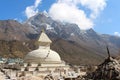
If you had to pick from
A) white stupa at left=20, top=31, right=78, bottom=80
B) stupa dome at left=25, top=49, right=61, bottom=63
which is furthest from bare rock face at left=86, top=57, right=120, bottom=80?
stupa dome at left=25, top=49, right=61, bottom=63

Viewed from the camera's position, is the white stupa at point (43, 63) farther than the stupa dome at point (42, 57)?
No

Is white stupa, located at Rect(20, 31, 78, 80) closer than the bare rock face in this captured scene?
No

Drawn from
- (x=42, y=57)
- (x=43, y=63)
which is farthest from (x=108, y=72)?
(x=42, y=57)

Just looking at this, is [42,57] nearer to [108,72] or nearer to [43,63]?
[43,63]

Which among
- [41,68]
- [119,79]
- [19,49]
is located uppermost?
[19,49]

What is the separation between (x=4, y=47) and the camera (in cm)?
18112

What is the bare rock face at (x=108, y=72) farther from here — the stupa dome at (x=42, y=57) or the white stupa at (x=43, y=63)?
the stupa dome at (x=42, y=57)

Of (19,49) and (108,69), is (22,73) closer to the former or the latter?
(108,69)

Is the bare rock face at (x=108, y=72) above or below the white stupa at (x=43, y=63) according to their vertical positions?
below

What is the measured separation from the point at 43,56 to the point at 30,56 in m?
1.76

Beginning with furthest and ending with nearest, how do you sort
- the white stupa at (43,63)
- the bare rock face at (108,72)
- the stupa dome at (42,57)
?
the stupa dome at (42,57), the white stupa at (43,63), the bare rock face at (108,72)

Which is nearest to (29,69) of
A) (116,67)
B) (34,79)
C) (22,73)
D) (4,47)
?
(22,73)

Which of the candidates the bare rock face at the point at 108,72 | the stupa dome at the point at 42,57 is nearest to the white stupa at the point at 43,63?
the stupa dome at the point at 42,57

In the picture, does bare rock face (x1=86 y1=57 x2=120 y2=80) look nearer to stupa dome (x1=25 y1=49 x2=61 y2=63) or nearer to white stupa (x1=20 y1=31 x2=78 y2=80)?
white stupa (x1=20 y1=31 x2=78 y2=80)
